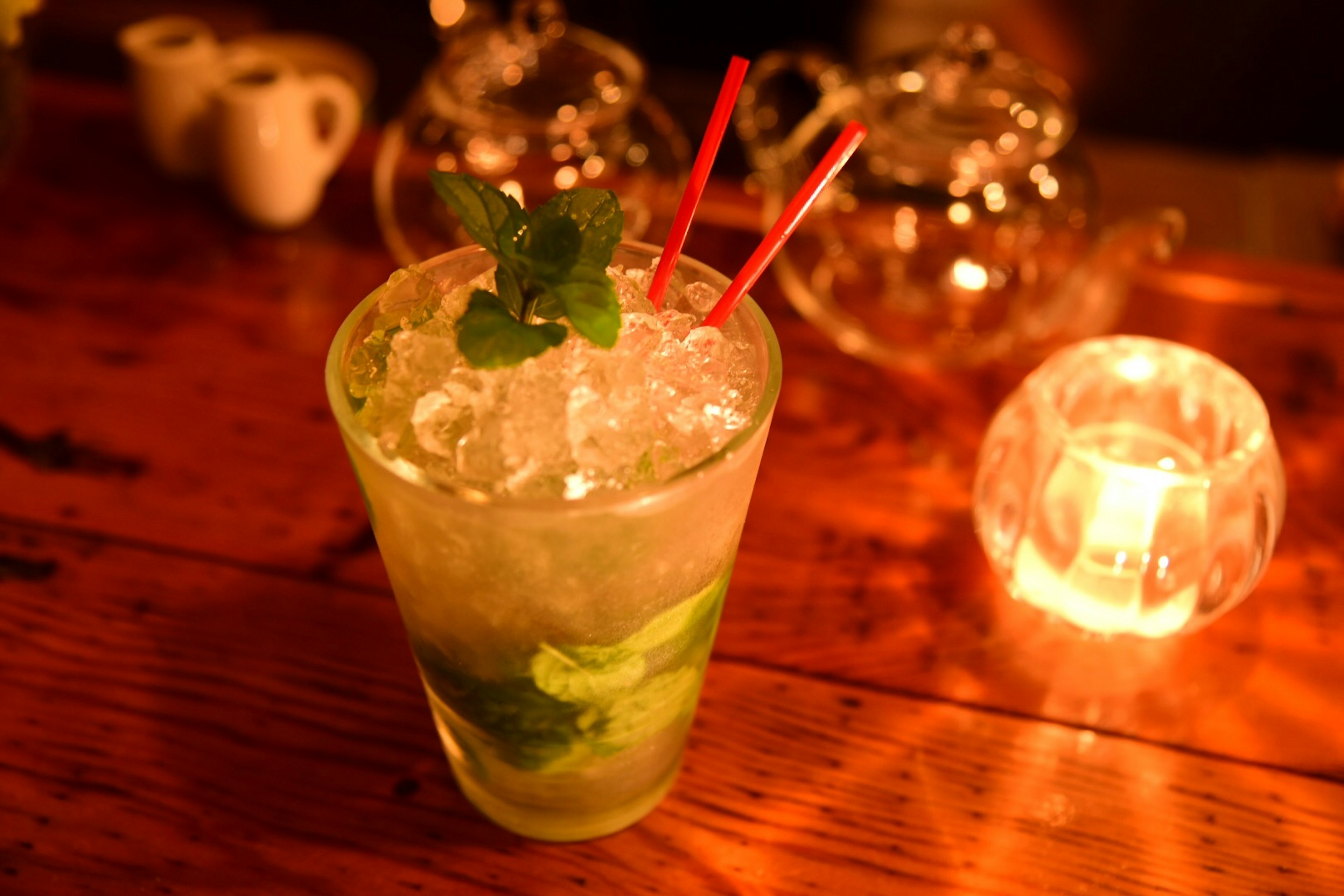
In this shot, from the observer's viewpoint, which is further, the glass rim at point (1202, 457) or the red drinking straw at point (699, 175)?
the glass rim at point (1202, 457)

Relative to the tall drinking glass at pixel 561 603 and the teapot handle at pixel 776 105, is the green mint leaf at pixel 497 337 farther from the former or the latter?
the teapot handle at pixel 776 105

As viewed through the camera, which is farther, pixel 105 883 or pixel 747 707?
pixel 747 707

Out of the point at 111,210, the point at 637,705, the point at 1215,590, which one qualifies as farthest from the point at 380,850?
the point at 111,210

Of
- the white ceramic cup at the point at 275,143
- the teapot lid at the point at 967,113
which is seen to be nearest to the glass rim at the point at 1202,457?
the teapot lid at the point at 967,113

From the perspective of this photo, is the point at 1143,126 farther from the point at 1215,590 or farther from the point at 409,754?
the point at 409,754

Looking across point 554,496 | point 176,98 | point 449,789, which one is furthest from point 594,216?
point 176,98
